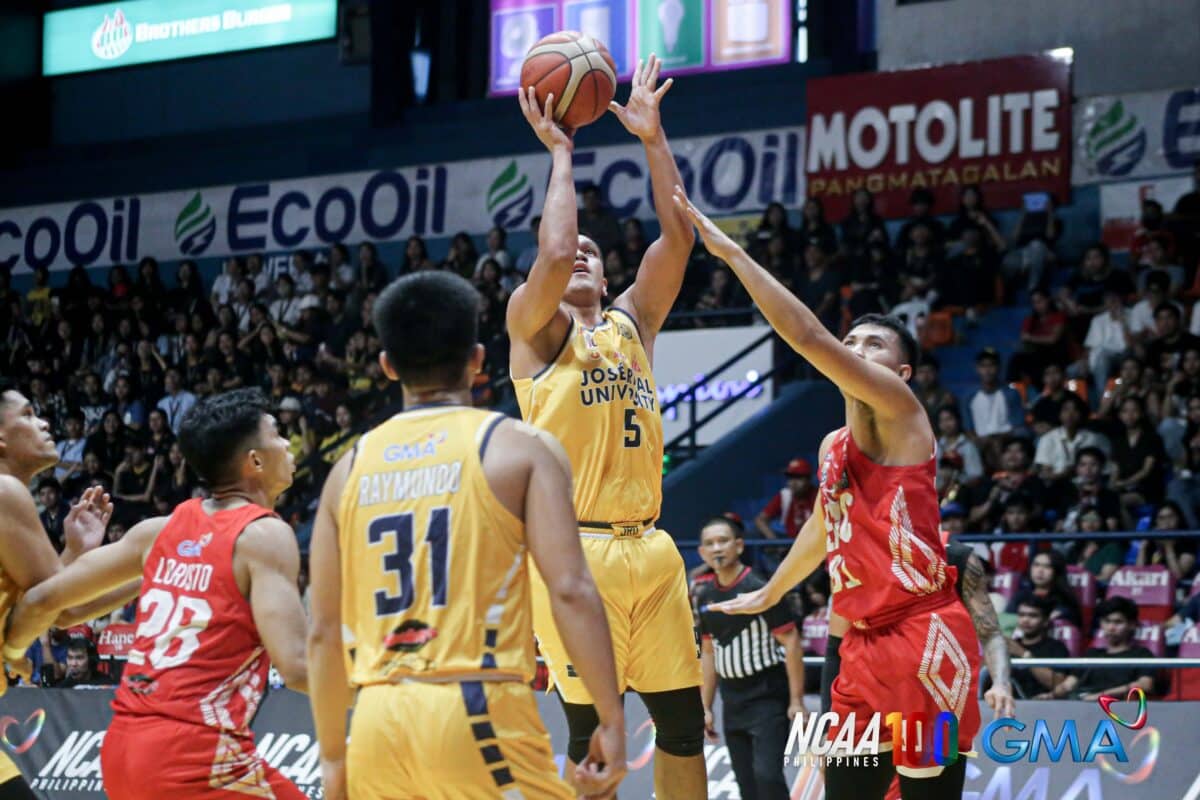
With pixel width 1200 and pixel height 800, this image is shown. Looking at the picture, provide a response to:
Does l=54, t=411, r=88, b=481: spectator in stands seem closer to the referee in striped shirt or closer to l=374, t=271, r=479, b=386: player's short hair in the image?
the referee in striped shirt

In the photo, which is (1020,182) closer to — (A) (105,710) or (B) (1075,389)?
(B) (1075,389)

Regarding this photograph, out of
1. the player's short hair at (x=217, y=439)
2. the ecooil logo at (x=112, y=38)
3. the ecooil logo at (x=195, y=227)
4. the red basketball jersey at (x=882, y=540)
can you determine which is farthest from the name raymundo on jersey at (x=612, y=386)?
the ecooil logo at (x=112, y=38)

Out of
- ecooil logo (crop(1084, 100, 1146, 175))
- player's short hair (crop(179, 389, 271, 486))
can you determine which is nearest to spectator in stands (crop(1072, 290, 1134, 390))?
ecooil logo (crop(1084, 100, 1146, 175))

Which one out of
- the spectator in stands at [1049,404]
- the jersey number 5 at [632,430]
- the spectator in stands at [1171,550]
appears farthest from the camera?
the spectator in stands at [1049,404]

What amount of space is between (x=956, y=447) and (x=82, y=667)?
21.0 ft

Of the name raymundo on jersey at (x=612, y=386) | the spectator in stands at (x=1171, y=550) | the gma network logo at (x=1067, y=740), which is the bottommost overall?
the gma network logo at (x=1067, y=740)

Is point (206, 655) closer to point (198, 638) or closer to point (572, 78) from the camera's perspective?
point (198, 638)

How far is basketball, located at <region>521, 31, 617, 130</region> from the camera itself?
584cm

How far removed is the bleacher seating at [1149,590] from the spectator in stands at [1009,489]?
34.2 inches

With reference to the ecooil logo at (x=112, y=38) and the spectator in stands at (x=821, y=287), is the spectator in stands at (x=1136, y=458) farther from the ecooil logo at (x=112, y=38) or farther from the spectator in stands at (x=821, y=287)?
the ecooil logo at (x=112, y=38)

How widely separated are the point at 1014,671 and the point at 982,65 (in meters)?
8.21

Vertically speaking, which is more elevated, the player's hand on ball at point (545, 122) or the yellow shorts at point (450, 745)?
the player's hand on ball at point (545, 122)

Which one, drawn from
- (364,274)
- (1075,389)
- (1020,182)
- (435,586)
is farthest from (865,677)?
(364,274)

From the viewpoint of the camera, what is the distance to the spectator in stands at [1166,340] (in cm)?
1205
